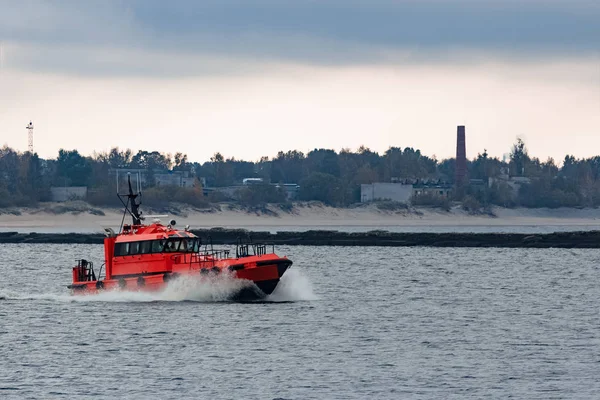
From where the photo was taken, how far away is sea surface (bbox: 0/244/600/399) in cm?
3625

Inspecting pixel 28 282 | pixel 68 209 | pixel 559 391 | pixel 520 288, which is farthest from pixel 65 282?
pixel 68 209

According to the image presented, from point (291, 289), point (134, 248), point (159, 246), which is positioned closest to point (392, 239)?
point (291, 289)

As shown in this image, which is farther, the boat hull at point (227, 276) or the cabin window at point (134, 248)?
the cabin window at point (134, 248)

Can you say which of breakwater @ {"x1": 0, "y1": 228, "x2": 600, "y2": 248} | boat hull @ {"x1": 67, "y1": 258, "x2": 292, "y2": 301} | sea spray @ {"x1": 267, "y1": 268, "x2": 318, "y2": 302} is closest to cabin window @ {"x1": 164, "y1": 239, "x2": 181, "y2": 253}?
boat hull @ {"x1": 67, "y1": 258, "x2": 292, "y2": 301}

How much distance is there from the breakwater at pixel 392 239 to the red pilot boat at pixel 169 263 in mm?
69380

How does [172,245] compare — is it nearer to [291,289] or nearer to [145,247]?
[145,247]

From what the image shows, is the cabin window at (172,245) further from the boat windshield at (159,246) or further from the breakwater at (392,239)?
the breakwater at (392,239)

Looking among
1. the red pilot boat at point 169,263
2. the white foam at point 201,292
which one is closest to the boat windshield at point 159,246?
the red pilot boat at point 169,263

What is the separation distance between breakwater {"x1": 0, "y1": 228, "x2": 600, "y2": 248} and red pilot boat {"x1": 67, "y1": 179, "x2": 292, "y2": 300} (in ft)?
228

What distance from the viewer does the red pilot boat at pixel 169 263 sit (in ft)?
173

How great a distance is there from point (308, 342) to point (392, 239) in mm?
89334

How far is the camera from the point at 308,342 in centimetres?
4497

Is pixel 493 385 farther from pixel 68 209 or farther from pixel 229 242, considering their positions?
pixel 68 209

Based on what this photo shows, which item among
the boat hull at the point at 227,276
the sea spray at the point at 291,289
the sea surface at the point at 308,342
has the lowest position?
the sea surface at the point at 308,342
